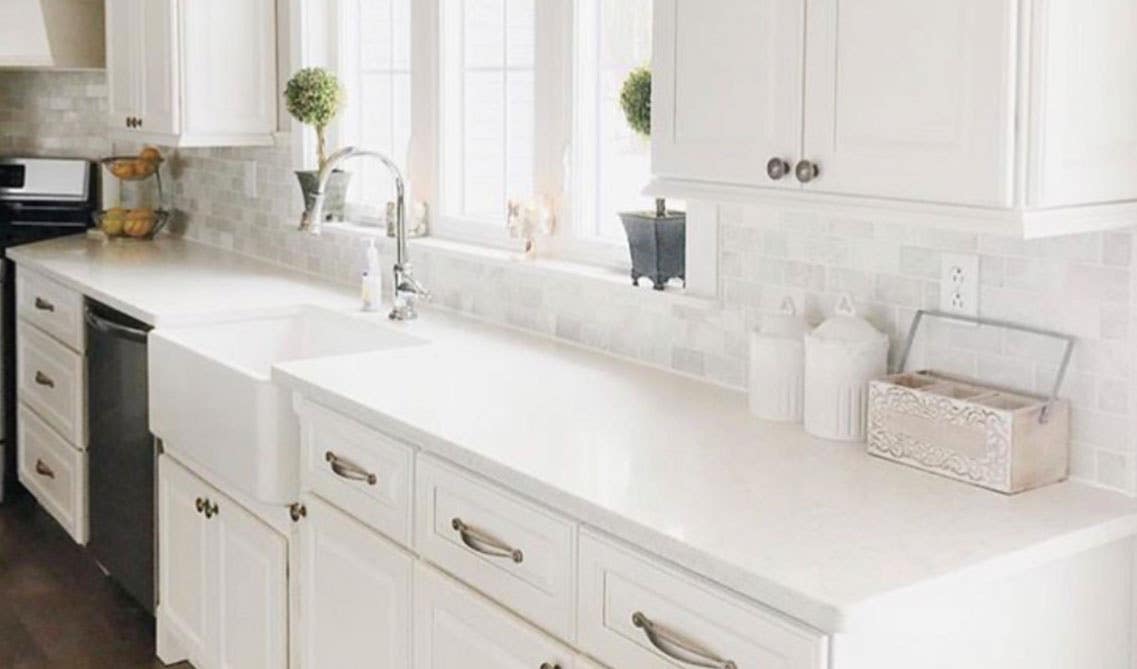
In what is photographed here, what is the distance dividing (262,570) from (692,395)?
1.03 m

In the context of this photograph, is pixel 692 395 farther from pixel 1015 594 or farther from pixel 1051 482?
pixel 1015 594

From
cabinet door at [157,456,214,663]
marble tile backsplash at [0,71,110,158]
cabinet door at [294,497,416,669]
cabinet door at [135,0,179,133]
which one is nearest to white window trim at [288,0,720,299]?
cabinet door at [135,0,179,133]

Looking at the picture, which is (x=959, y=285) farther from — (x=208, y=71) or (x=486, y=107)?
(x=208, y=71)

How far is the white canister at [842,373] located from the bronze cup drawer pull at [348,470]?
0.79 metres

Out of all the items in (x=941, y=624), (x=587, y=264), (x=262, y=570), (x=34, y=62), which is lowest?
(x=262, y=570)

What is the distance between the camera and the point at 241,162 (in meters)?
4.74

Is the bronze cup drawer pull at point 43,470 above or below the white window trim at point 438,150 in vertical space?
below

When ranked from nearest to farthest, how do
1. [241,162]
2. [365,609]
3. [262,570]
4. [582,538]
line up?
[582,538], [365,609], [262,570], [241,162]

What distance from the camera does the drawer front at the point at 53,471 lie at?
14.0 feet

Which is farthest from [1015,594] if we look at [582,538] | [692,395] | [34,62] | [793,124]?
[34,62]

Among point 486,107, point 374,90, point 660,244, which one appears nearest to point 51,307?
point 374,90

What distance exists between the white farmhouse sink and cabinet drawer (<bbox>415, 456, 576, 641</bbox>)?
2.03 feet

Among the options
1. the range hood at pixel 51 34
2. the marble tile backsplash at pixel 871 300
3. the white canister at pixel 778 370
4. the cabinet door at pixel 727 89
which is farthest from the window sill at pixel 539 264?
the range hood at pixel 51 34

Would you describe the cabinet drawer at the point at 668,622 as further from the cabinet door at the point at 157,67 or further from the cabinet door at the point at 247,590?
the cabinet door at the point at 157,67
